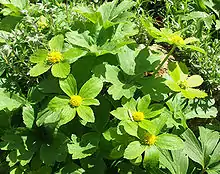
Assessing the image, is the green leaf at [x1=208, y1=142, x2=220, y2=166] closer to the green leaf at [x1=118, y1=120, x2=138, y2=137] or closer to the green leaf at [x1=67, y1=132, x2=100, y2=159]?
the green leaf at [x1=118, y1=120, x2=138, y2=137]

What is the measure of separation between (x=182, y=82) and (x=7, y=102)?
2.54ft

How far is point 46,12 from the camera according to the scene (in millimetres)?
2268

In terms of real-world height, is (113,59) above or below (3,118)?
above

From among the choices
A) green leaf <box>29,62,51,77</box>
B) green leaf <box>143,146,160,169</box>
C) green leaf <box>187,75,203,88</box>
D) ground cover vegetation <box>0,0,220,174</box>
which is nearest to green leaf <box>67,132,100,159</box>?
ground cover vegetation <box>0,0,220,174</box>

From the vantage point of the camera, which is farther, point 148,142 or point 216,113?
point 216,113

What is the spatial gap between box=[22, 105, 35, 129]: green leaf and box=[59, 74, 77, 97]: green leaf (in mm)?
216

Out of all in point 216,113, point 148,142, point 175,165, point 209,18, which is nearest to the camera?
point 148,142

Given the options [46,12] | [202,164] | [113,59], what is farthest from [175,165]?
[46,12]

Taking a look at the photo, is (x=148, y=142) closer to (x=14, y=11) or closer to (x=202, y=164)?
(x=202, y=164)

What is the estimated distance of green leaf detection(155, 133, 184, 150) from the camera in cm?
195

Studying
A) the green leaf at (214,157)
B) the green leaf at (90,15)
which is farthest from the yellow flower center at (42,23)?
the green leaf at (214,157)

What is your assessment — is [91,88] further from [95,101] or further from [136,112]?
[136,112]

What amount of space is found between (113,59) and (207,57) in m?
0.52

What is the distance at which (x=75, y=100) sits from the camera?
1.98 m
